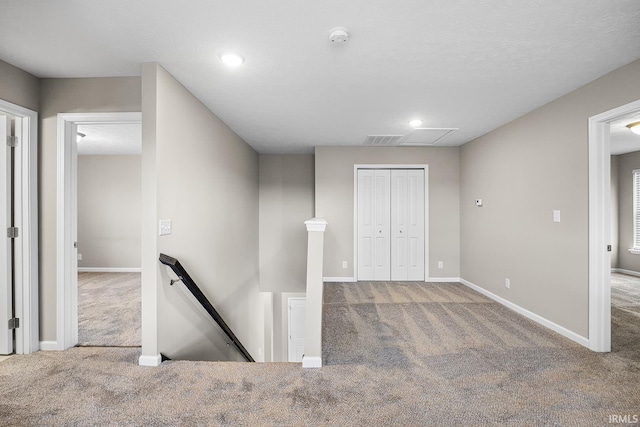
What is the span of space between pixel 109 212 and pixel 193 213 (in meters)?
4.78

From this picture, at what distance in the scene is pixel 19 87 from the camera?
8.27 ft

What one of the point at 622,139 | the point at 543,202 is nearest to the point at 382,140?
the point at 543,202

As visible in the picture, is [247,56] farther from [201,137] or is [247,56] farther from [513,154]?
[513,154]

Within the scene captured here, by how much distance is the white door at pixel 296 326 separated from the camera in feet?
22.7

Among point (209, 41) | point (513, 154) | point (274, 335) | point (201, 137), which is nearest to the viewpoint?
point (209, 41)

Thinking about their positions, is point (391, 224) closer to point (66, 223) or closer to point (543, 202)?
point (543, 202)

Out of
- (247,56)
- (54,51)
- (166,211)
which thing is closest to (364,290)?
(166,211)

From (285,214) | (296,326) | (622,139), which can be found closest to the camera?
(622,139)

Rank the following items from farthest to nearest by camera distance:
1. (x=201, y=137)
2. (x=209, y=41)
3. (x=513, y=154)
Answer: (x=513, y=154) → (x=201, y=137) → (x=209, y=41)

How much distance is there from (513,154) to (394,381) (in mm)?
3162

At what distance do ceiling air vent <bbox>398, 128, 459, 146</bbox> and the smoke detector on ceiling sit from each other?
97.4 inches

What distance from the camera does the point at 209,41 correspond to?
2.06 m

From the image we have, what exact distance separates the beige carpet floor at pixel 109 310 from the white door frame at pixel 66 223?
248 mm

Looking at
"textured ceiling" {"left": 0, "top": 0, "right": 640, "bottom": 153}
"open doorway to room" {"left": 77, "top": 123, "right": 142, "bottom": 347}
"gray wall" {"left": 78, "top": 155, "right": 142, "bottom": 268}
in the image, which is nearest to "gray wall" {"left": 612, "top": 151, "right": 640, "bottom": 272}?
"textured ceiling" {"left": 0, "top": 0, "right": 640, "bottom": 153}
